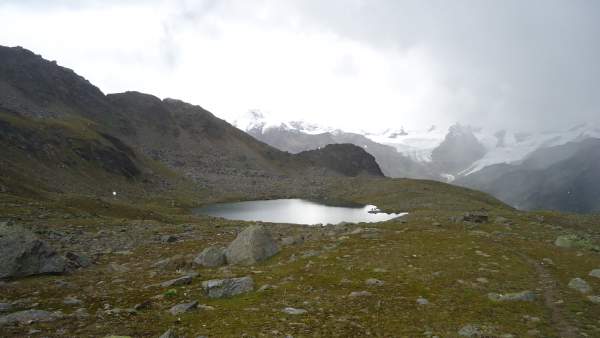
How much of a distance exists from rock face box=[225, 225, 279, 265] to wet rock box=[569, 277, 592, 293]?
17.4 meters

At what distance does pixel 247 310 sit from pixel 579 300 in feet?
46.9

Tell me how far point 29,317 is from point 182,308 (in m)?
5.01

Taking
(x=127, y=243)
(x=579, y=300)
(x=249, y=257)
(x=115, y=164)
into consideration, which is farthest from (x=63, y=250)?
(x=115, y=164)

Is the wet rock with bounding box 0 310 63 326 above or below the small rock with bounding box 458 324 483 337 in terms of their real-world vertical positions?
above

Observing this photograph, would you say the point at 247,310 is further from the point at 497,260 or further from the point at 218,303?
the point at 497,260

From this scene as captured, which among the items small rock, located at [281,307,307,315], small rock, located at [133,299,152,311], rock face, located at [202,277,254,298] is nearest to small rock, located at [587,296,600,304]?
small rock, located at [281,307,307,315]

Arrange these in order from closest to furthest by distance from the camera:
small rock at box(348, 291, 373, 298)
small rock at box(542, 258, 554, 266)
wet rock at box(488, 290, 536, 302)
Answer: wet rock at box(488, 290, 536, 302), small rock at box(348, 291, 373, 298), small rock at box(542, 258, 554, 266)

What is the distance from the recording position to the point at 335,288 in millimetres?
18328

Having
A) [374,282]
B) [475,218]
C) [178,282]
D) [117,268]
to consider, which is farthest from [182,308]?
[475,218]

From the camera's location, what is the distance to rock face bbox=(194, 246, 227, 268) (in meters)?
24.9

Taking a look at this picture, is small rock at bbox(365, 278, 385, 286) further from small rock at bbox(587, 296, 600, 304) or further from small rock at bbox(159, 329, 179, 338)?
small rock at bbox(159, 329, 179, 338)

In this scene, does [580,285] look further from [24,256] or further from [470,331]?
[24,256]

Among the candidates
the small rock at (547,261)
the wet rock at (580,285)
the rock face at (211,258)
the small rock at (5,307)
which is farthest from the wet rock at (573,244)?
the small rock at (5,307)

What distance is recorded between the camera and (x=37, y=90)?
593ft
